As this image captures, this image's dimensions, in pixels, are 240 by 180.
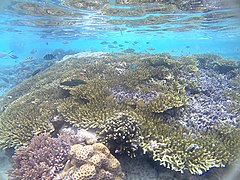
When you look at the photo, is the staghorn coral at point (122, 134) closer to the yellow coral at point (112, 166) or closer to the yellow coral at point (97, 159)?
the yellow coral at point (112, 166)

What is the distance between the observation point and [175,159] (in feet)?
14.7

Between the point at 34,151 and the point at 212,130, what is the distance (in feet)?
17.7

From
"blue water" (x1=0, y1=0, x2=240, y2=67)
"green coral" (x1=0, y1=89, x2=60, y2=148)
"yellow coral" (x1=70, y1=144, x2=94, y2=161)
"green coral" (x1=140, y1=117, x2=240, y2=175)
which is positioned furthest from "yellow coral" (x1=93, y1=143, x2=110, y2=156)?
"blue water" (x1=0, y1=0, x2=240, y2=67)

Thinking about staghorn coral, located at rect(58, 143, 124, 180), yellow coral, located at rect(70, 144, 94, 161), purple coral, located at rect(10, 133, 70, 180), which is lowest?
purple coral, located at rect(10, 133, 70, 180)

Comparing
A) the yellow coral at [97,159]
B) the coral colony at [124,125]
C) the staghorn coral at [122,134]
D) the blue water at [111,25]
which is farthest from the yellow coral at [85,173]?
the blue water at [111,25]

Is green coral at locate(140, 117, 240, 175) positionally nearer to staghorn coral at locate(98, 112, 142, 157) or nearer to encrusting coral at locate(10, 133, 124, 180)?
staghorn coral at locate(98, 112, 142, 157)

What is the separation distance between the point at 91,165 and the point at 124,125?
1284 mm

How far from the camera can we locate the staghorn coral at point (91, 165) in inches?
153

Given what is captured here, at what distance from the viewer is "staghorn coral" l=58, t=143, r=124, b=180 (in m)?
3.88

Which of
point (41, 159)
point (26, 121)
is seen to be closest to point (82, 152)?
point (41, 159)

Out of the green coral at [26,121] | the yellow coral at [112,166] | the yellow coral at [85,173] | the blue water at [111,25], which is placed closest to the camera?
the yellow coral at [85,173]

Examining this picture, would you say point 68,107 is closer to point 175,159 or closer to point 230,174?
point 175,159

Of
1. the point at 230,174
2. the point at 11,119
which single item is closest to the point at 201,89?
the point at 230,174

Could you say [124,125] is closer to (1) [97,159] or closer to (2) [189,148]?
(1) [97,159]
